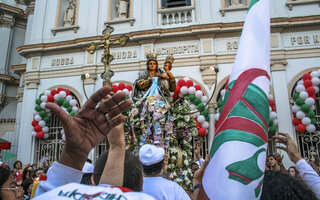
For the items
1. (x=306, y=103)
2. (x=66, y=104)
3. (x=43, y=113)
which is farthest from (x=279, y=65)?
(x=43, y=113)

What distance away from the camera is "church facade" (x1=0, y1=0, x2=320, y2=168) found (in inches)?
359

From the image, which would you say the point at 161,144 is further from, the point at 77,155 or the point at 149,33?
the point at 149,33

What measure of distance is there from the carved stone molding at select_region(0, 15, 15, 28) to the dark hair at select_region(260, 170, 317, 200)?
17531 millimetres

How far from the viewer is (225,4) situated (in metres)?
10.6

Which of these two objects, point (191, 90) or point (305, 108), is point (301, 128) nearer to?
point (305, 108)

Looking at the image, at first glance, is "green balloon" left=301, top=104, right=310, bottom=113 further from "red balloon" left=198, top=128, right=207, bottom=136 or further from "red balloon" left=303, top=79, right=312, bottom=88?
"red balloon" left=198, top=128, right=207, bottom=136

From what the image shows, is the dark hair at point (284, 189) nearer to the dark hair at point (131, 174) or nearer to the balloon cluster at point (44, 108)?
the dark hair at point (131, 174)

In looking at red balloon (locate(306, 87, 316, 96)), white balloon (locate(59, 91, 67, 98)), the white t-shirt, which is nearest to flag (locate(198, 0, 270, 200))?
the white t-shirt

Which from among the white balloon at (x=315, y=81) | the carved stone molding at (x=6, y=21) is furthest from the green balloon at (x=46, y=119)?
the white balloon at (x=315, y=81)

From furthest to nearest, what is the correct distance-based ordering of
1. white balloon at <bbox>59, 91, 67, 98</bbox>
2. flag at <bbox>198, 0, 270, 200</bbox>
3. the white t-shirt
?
white balloon at <bbox>59, 91, 67, 98</bbox>
the white t-shirt
flag at <bbox>198, 0, 270, 200</bbox>

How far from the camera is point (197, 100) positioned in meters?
8.48

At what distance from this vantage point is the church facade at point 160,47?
9125 mm

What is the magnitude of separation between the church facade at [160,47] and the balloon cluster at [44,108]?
53 centimetres

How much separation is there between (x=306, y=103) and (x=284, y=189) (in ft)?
25.5
